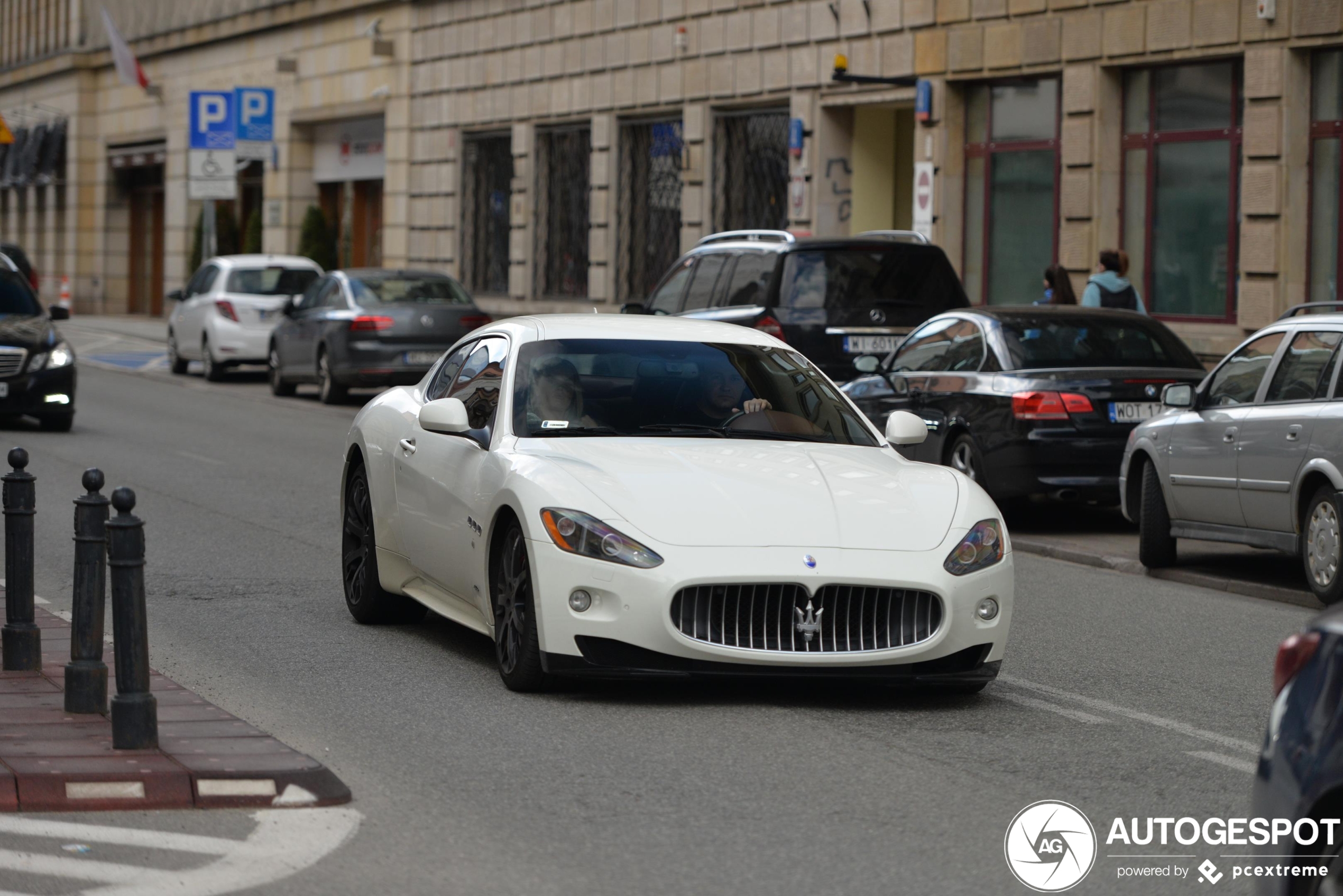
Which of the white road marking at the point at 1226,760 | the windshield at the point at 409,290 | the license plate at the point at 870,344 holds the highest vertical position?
the windshield at the point at 409,290

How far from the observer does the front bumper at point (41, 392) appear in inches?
771

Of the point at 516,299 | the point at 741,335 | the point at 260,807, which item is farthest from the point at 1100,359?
the point at 516,299

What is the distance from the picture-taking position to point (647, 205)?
32438mm

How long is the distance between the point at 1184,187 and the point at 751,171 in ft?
28.2

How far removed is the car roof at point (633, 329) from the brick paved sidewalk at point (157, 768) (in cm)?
242

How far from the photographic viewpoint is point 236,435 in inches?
830

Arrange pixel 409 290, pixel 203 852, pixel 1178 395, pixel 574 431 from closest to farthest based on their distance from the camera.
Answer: pixel 203 852 → pixel 574 431 → pixel 1178 395 → pixel 409 290

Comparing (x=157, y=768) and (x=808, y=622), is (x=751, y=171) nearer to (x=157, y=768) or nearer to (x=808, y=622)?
(x=808, y=622)

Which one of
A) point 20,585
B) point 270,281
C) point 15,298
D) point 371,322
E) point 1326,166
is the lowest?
point 20,585

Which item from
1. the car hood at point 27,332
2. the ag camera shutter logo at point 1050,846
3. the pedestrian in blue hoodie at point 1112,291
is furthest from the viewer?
the car hood at point 27,332

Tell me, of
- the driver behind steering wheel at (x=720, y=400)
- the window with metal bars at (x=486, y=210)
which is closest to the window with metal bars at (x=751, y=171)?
the window with metal bars at (x=486, y=210)

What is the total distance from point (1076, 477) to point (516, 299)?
75.4ft

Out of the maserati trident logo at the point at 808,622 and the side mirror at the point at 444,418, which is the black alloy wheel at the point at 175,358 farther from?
the maserati trident logo at the point at 808,622

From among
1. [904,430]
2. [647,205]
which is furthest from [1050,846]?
[647,205]
